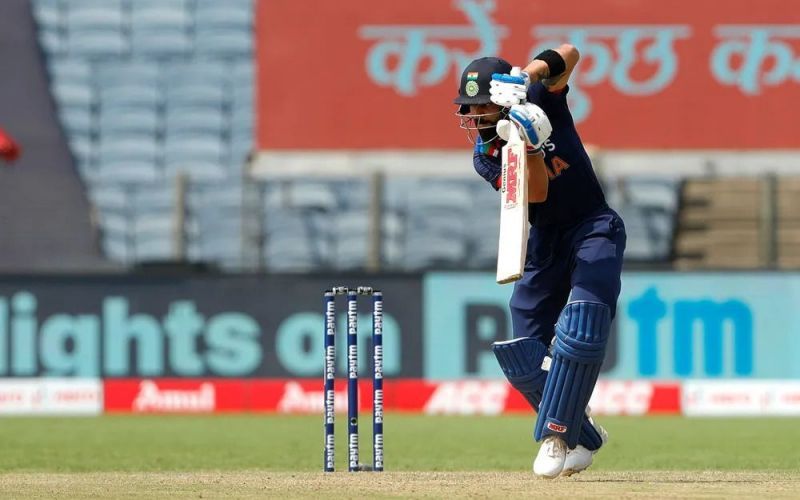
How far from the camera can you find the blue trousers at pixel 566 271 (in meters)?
6.57

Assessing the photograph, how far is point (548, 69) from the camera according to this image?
652 centimetres

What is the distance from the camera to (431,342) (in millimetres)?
14359

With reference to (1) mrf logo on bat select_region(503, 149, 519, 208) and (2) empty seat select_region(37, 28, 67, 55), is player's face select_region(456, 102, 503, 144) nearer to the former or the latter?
(1) mrf logo on bat select_region(503, 149, 519, 208)

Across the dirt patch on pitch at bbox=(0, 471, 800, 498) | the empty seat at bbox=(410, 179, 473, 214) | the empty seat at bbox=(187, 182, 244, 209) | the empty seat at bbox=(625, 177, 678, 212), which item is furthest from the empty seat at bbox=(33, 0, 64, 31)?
the dirt patch on pitch at bbox=(0, 471, 800, 498)

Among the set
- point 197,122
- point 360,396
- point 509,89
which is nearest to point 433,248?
point 360,396

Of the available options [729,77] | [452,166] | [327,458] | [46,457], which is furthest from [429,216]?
[327,458]

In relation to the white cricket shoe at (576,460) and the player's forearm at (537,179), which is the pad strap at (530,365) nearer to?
the white cricket shoe at (576,460)

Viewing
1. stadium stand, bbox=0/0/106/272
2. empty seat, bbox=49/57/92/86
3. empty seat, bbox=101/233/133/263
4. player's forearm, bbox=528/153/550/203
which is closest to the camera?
player's forearm, bbox=528/153/550/203

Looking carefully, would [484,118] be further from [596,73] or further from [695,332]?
[596,73]

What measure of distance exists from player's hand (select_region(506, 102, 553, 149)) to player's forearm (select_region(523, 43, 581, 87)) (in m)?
0.22

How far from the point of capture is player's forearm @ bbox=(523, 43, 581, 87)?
21.2ft

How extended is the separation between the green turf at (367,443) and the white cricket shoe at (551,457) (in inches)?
71.5

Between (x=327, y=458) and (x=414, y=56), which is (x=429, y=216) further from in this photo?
(x=327, y=458)

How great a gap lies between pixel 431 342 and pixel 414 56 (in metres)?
3.68
